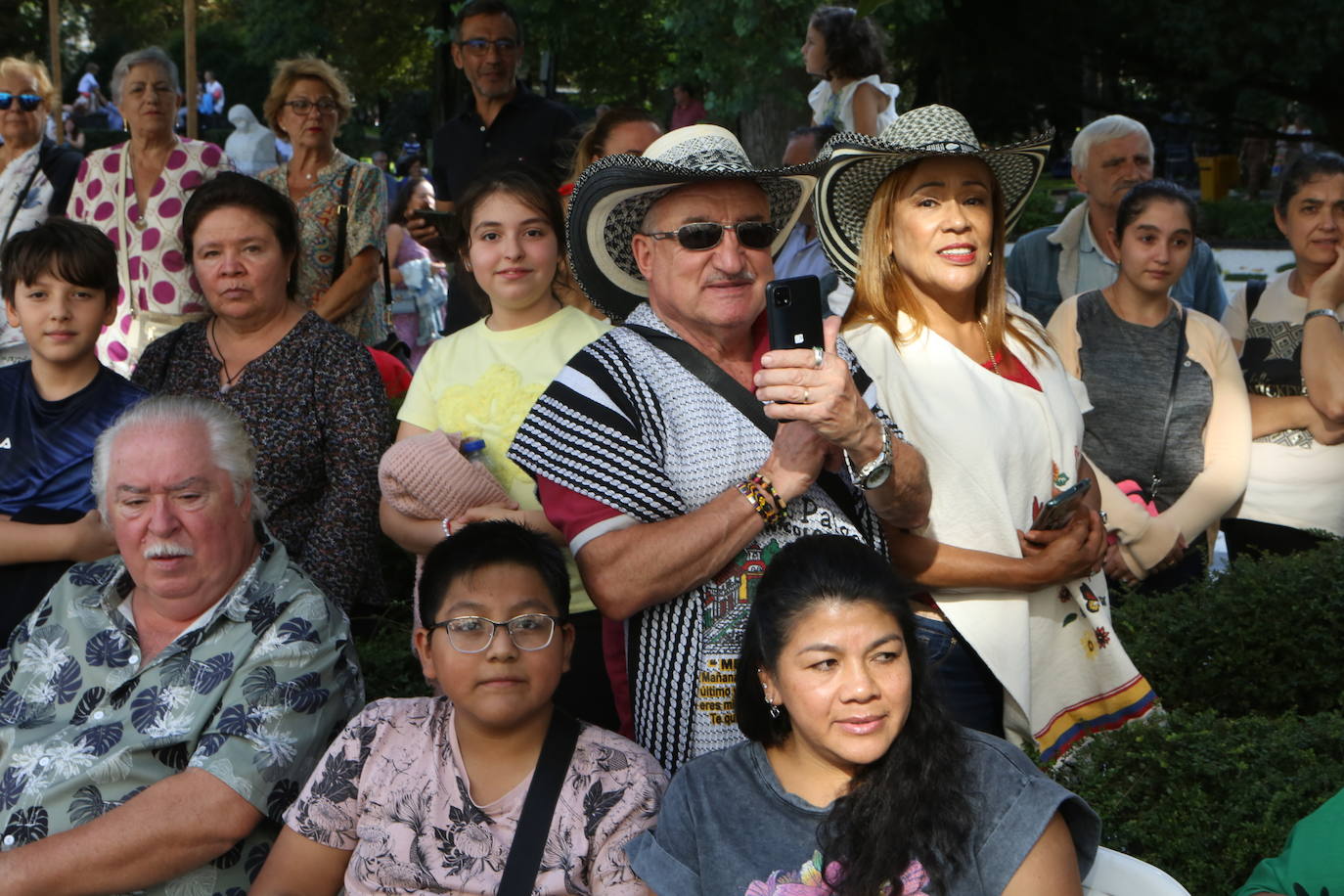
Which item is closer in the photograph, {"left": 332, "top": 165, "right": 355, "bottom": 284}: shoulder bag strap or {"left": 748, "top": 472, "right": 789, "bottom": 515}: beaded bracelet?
{"left": 748, "top": 472, "right": 789, "bottom": 515}: beaded bracelet

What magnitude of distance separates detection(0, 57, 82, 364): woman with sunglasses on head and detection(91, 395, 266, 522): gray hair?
3.49 metres

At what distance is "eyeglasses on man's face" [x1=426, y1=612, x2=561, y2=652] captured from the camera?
2.96 meters

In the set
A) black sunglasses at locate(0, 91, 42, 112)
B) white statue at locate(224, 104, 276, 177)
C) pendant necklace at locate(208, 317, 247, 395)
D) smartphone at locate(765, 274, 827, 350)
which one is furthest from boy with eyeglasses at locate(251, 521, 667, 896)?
white statue at locate(224, 104, 276, 177)

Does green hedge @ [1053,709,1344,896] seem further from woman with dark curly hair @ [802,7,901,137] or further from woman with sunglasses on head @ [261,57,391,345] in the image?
woman with dark curly hair @ [802,7,901,137]

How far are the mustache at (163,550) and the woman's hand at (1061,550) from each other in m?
1.86

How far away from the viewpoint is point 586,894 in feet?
9.37

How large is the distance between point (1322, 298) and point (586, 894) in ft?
11.9

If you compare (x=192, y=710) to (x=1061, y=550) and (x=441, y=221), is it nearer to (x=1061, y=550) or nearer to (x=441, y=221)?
(x=1061, y=550)

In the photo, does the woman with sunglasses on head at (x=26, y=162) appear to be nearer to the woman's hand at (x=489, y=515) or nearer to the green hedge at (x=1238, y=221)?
the woman's hand at (x=489, y=515)

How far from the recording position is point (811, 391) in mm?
2664

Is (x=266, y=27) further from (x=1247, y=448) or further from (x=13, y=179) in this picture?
(x=1247, y=448)

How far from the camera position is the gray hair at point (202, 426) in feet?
11.2

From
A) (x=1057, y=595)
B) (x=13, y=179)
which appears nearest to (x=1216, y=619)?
(x=1057, y=595)

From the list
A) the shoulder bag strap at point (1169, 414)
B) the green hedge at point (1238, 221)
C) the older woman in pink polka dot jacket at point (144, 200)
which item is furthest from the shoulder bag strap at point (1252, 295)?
the green hedge at point (1238, 221)
